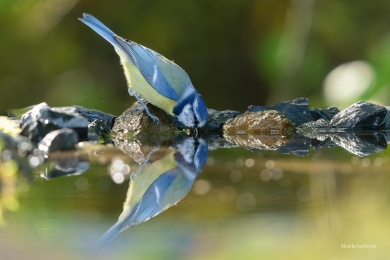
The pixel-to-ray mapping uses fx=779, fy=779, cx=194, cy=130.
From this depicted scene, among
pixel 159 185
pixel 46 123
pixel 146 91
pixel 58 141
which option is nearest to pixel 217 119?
pixel 146 91

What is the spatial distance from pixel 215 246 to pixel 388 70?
71.5 inches

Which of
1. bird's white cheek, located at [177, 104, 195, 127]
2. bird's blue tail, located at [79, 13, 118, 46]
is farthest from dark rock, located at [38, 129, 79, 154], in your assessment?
bird's blue tail, located at [79, 13, 118, 46]

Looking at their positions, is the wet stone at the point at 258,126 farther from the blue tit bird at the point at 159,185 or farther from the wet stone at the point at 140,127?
the blue tit bird at the point at 159,185

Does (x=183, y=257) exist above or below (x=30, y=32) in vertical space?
below

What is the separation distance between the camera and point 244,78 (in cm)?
631

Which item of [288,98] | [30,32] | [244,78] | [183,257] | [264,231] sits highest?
[244,78]

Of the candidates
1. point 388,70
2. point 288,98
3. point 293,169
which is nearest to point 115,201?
point 293,169

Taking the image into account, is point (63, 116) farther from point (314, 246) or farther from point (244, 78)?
point (244, 78)

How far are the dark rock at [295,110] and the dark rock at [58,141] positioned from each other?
4.14ft

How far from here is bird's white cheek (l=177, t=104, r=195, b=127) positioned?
3.69 metres

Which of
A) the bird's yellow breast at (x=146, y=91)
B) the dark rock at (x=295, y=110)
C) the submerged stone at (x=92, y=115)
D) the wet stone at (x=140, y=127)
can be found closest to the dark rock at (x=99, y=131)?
the wet stone at (x=140, y=127)

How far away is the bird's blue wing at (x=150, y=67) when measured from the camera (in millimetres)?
3855

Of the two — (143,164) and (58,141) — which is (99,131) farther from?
(143,164)

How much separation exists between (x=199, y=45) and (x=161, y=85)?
7.34ft
